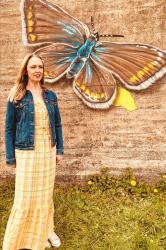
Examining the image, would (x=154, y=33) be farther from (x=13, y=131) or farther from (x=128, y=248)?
(x=128, y=248)

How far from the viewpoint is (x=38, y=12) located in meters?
4.82

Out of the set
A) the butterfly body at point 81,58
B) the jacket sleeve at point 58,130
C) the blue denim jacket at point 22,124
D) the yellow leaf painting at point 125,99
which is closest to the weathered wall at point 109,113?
the yellow leaf painting at point 125,99

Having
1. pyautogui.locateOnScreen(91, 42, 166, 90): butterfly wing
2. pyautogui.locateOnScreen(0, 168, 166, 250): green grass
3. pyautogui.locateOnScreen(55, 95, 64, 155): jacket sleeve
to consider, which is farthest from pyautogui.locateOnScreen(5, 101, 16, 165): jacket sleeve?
pyautogui.locateOnScreen(91, 42, 166, 90): butterfly wing

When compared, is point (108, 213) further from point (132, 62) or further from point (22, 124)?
point (132, 62)

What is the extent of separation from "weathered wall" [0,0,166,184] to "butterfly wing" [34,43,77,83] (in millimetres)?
136

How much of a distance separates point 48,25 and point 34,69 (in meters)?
1.58

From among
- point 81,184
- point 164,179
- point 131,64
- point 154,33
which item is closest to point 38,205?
point 81,184

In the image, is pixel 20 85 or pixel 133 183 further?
pixel 133 183

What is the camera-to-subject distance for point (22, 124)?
11.2ft

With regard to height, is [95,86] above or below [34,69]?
below

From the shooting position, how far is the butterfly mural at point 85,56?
466 centimetres

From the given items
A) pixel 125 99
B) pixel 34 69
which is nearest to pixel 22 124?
pixel 34 69

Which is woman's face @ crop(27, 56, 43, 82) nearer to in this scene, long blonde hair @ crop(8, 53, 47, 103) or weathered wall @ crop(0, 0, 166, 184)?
long blonde hair @ crop(8, 53, 47, 103)

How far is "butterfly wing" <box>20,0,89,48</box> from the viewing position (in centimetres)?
476
